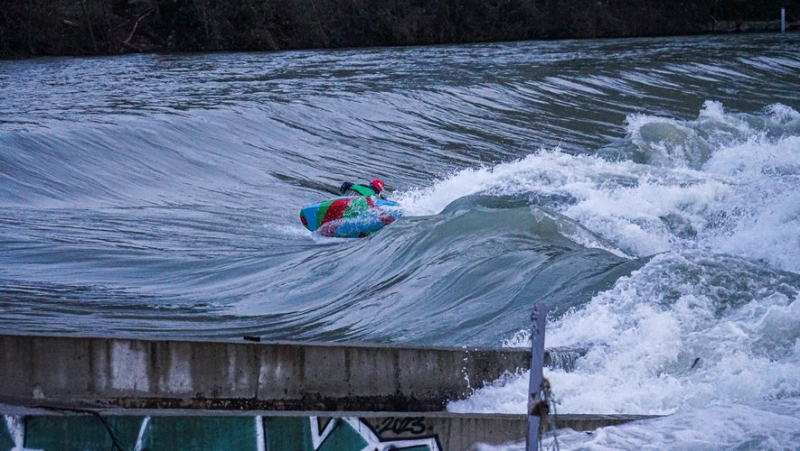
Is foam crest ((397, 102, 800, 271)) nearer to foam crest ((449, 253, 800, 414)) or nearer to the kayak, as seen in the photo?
the kayak

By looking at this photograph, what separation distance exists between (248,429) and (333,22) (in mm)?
49863

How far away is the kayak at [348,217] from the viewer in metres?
16.0

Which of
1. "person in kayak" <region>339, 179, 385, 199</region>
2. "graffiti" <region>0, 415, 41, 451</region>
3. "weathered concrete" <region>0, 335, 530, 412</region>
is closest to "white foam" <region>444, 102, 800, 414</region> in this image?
"weathered concrete" <region>0, 335, 530, 412</region>

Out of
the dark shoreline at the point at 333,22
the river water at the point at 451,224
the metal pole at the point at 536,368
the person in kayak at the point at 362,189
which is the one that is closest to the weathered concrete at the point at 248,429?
the river water at the point at 451,224

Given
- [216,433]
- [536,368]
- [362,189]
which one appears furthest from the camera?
[362,189]

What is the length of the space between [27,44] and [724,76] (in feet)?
90.6

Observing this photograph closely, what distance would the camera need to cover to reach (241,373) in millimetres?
7707

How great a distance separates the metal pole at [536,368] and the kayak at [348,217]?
36.6 ft

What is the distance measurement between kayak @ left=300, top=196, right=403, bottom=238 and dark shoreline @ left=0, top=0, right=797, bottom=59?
104 ft

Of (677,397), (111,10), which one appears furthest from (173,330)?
(111,10)

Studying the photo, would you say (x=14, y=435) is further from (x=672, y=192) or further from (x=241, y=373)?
(x=672, y=192)

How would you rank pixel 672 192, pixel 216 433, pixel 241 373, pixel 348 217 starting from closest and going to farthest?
pixel 216 433 → pixel 241 373 → pixel 348 217 → pixel 672 192

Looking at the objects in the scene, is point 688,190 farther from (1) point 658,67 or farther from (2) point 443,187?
(1) point 658,67

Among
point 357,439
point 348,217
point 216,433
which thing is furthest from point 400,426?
point 348,217
